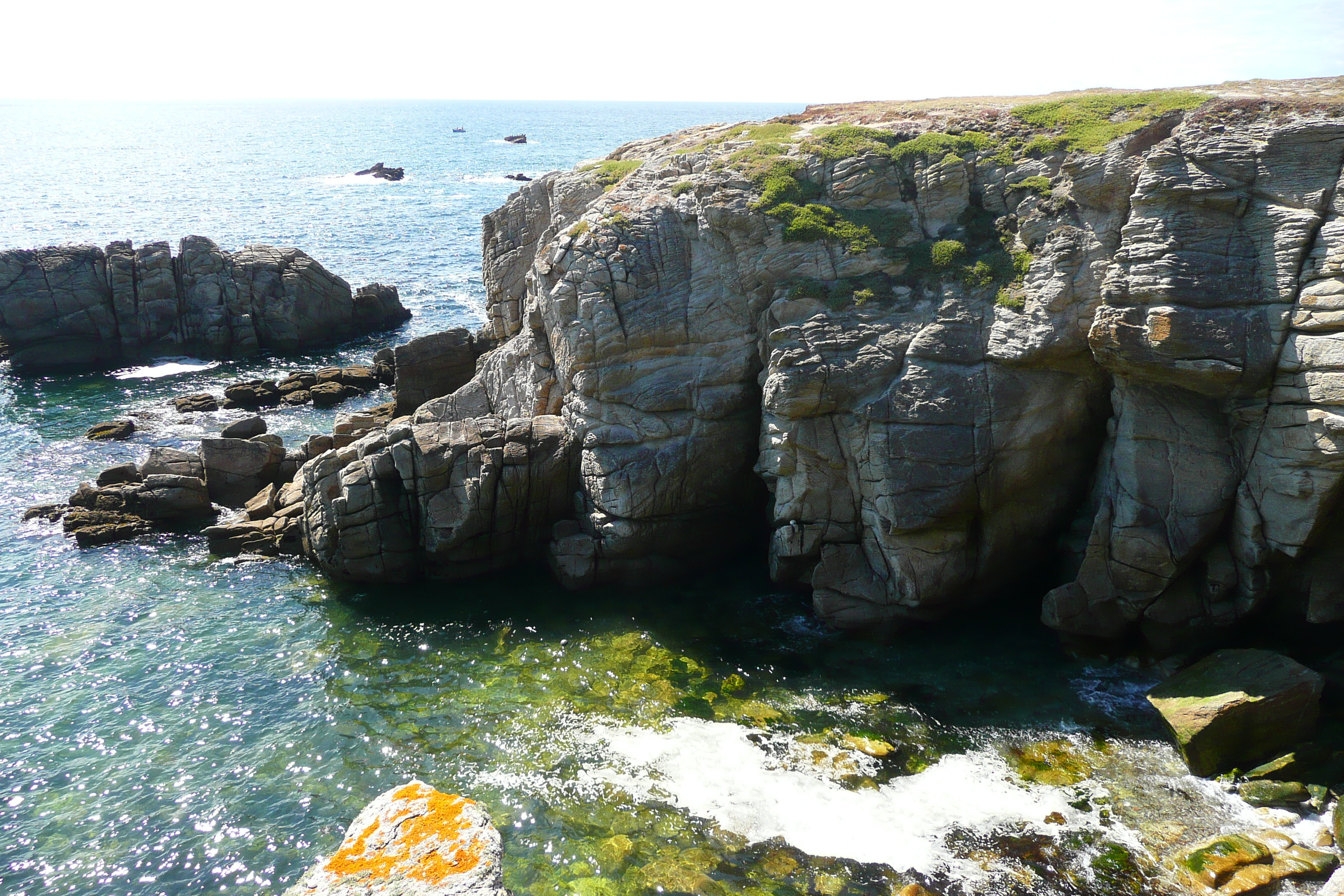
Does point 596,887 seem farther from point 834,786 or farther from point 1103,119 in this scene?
point 1103,119

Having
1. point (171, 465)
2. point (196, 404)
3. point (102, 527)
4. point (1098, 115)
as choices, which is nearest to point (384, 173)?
point (196, 404)

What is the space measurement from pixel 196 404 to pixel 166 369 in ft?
28.6

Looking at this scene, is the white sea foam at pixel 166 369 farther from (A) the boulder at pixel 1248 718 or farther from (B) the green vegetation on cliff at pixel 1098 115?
(A) the boulder at pixel 1248 718

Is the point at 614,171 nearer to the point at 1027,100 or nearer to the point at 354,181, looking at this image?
the point at 1027,100

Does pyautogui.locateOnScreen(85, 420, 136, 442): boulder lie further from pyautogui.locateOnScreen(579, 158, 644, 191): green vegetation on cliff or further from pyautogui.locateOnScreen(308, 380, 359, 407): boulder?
pyautogui.locateOnScreen(579, 158, 644, 191): green vegetation on cliff

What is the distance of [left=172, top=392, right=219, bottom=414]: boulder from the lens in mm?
43344

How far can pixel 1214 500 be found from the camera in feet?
65.8

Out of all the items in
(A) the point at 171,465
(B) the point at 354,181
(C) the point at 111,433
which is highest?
(B) the point at 354,181

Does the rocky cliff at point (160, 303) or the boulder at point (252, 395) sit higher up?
the rocky cliff at point (160, 303)

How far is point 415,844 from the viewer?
7.57m

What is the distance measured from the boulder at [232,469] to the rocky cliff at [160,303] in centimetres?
2158

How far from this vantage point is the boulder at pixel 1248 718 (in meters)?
17.5

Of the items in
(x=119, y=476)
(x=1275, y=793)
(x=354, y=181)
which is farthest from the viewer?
(x=354, y=181)

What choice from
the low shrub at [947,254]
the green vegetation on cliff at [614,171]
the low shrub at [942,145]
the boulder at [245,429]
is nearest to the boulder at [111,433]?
the boulder at [245,429]
